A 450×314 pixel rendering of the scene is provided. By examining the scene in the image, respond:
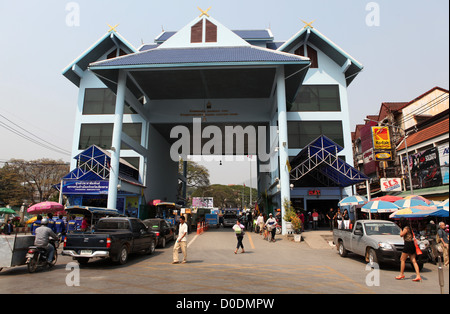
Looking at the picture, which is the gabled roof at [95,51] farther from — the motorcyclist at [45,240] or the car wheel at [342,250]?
the car wheel at [342,250]

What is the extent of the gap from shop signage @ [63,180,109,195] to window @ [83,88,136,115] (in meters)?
9.95

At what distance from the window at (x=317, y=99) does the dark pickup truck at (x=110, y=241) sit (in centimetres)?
2158

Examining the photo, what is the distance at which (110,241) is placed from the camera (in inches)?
395

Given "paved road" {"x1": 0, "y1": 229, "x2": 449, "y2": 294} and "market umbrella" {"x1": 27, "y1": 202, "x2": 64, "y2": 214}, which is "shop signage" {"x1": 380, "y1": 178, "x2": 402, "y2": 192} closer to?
"paved road" {"x1": 0, "y1": 229, "x2": 449, "y2": 294}

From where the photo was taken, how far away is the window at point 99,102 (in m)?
31.1

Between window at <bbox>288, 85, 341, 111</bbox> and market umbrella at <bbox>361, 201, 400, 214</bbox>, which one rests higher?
window at <bbox>288, 85, 341, 111</bbox>

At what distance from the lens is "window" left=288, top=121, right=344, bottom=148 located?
93.9ft

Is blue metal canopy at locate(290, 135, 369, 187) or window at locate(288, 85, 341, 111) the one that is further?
window at locate(288, 85, 341, 111)

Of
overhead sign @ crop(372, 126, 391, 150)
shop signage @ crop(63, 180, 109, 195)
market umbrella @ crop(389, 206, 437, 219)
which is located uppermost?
overhead sign @ crop(372, 126, 391, 150)

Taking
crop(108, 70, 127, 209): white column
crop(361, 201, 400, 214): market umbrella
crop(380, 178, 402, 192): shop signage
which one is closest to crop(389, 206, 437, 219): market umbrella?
crop(361, 201, 400, 214): market umbrella

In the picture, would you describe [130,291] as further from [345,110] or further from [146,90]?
[345,110]

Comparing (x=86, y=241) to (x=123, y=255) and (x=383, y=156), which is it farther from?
(x=383, y=156)
